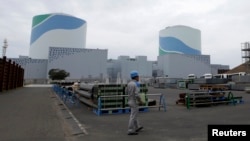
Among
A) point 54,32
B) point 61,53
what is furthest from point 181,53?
point 54,32

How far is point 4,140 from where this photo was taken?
5.38 meters

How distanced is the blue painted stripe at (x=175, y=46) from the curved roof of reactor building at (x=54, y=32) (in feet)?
132

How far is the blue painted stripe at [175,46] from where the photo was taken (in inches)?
4067

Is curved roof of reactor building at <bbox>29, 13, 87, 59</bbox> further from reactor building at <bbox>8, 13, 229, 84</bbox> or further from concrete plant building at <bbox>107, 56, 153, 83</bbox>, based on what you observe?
concrete plant building at <bbox>107, 56, 153, 83</bbox>

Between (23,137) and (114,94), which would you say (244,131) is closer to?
(23,137)

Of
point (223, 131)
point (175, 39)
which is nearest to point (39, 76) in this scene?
point (175, 39)

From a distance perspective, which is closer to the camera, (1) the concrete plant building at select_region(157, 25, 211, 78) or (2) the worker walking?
(2) the worker walking

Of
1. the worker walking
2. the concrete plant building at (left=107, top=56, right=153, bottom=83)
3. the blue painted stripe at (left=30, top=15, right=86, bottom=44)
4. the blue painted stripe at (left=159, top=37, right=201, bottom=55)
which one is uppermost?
the blue painted stripe at (left=30, top=15, right=86, bottom=44)

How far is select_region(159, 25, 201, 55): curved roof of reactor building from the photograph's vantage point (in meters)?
102

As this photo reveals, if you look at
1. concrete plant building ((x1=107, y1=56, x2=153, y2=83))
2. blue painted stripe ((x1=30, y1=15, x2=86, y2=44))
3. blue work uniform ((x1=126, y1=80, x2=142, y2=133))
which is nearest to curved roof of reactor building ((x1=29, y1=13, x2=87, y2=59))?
blue painted stripe ((x1=30, y1=15, x2=86, y2=44))

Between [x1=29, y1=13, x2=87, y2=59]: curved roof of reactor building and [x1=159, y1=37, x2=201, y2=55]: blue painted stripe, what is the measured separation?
132ft

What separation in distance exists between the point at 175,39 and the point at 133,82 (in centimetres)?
10011

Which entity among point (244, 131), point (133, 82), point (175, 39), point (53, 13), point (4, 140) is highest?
point (53, 13)

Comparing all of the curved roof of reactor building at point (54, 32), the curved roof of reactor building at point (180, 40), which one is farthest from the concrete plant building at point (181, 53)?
the curved roof of reactor building at point (54, 32)
